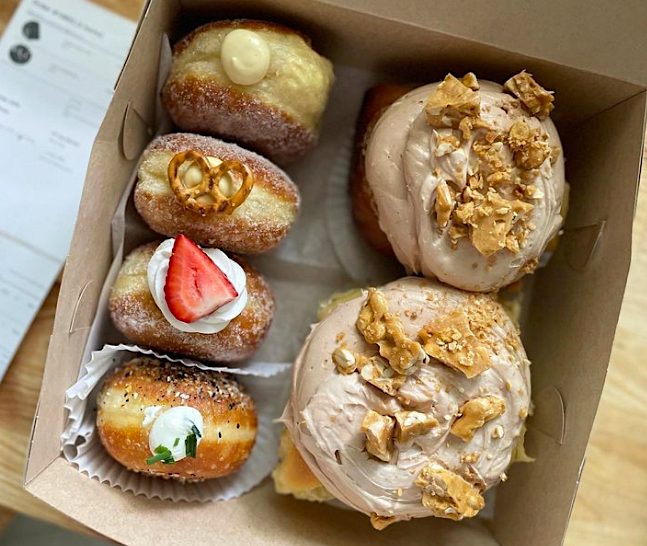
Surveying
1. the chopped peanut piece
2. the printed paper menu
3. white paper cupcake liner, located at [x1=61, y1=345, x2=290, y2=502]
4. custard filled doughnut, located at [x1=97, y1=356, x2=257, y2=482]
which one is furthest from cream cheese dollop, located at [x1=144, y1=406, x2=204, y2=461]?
the chopped peanut piece

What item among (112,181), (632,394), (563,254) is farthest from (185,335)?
(632,394)

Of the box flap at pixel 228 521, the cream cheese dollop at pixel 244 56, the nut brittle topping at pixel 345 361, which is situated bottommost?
the box flap at pixel 228 521

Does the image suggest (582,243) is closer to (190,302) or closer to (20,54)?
A: (190,302)

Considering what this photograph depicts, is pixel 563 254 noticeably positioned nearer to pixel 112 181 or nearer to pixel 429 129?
pixel 429 129

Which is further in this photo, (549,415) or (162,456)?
(549,415)

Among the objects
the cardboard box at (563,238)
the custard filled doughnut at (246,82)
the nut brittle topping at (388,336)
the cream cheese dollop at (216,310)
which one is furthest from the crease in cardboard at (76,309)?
the nut brittle topping at (388,336)

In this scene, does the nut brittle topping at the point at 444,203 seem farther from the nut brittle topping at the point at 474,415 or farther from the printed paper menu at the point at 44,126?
→ the printed paper menu at the point at 44,126

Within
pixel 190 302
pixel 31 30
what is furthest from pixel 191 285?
pixel 31 30
